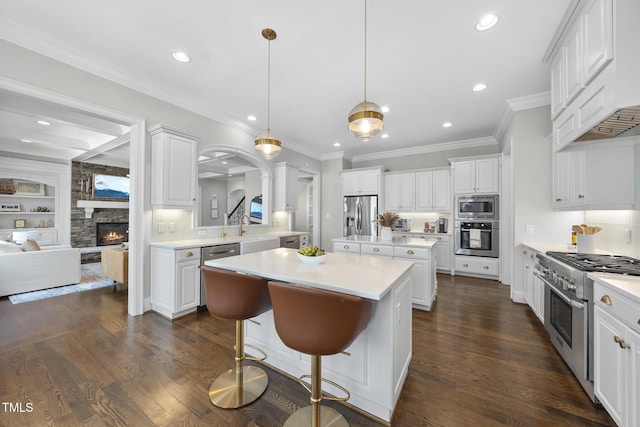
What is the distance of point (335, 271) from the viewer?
178 cm

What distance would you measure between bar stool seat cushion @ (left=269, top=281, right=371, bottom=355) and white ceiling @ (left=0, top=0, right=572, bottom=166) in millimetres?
2195

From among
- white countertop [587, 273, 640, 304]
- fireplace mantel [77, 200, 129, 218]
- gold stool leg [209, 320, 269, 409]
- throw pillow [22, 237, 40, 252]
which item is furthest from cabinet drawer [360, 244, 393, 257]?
fireplace mantel [77, 200, 129, 218]

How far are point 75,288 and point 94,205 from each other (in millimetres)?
3385

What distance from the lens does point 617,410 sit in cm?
139

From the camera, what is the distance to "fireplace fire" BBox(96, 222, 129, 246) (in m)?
6.77

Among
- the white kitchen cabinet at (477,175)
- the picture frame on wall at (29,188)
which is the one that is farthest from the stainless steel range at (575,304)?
the picture frame on wall at (29,188)

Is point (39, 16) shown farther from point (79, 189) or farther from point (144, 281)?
point (79, 189)

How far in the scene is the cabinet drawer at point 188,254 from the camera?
9.81ft

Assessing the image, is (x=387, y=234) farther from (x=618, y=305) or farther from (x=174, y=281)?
(x=174, y=281)

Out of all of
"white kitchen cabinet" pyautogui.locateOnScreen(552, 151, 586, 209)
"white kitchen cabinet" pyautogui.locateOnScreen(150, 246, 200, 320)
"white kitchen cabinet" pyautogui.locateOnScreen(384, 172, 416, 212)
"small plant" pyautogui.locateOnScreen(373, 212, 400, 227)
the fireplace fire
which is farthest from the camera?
the fireplace fire

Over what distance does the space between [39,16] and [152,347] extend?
10.2ft

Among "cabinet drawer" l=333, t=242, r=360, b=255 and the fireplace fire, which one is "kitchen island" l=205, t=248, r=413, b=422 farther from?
the fireplace fire

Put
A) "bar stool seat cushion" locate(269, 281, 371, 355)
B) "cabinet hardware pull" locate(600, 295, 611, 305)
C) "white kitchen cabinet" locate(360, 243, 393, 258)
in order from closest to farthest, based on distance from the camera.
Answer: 1. "bar stool seat cushion" locate(269, 281, 371, 355)
2. "cabinet hardware pull" locate(600, 295, 611, 305)
3. "white kitchen cabinet" locate(360, 243, 393, 258)

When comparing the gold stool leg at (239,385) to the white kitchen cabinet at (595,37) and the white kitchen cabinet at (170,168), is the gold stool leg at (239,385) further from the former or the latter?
the white kitchen cabinet at (595,37)
